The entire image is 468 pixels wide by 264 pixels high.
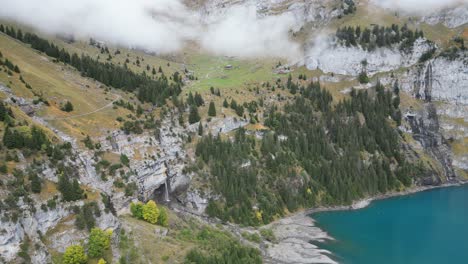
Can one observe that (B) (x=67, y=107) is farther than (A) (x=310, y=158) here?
No

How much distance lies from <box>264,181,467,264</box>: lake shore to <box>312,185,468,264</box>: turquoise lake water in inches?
110

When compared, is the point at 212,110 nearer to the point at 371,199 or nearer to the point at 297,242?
the point at 297,242

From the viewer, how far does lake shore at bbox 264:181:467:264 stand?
98.0 meters

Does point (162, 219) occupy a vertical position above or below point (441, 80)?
below

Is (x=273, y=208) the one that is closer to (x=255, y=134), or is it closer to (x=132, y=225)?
(x=255, y=134)

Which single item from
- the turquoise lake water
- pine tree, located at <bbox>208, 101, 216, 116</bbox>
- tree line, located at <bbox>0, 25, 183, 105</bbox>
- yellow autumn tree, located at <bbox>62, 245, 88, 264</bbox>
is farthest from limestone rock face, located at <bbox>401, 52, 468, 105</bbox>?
yellow autumn tree, located at <bbox>62, 245, 88, 264</bbox>

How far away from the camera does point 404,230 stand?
11894cm

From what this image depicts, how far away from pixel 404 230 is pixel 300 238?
32.5m

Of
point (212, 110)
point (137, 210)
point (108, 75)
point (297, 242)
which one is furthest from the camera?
point (212, 110)

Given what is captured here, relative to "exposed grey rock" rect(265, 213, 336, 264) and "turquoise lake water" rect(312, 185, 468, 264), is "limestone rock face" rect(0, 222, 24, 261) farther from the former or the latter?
"turquoise lake water" rect(312, 185, 468, 264)

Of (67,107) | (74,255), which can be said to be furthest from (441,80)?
(74,255)

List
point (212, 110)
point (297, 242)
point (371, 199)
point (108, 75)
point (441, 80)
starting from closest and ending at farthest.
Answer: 1. point (297, 242)
2. point (371, 199)
3. point (108, 75)
4. point (212, 110)
5. point (441, 80)

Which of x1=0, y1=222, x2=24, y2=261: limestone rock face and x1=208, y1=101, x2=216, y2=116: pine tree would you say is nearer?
x1=0, y1=222, x2=24, y2=261: limestone rock face

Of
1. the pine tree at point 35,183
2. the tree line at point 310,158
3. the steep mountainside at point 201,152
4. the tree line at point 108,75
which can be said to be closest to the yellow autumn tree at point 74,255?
the steep mountainside at point 201,152
